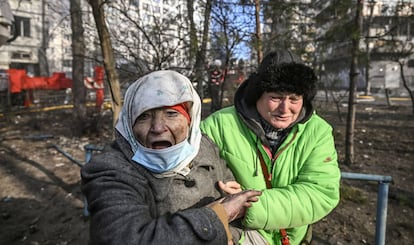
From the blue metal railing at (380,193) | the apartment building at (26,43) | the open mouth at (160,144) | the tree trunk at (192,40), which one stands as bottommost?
the blue metal railing at (380,193)

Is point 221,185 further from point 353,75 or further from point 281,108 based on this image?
point 353,75

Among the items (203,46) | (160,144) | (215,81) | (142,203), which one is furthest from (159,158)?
(215,81)

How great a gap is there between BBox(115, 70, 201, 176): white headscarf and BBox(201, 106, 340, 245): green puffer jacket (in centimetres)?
32

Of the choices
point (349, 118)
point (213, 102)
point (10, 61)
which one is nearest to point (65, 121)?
point (213, 102)

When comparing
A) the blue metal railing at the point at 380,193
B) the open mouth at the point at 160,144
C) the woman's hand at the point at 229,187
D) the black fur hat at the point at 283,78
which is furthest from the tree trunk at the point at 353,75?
the open mouth at the point at 160,144

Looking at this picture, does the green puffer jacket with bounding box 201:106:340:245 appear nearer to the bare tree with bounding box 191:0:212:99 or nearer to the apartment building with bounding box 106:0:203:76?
the apartment building with bounding box 106:0:203:76

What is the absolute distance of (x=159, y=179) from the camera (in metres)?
1.36

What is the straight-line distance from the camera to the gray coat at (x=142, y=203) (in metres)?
1.10

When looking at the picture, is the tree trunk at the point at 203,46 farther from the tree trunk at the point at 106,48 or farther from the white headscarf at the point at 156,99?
the white headscarf at the point at 156,99

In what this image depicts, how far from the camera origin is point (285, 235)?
1.74 meters

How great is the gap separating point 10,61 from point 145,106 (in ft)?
111

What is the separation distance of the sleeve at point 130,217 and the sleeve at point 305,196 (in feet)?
1.10

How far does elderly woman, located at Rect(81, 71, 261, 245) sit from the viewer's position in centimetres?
112

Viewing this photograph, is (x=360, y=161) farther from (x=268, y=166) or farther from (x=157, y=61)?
(x=268, y=166)
